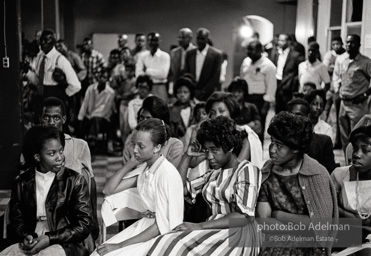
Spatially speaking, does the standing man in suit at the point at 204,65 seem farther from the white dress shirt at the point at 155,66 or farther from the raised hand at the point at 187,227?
the raised hand at the point at 187,227

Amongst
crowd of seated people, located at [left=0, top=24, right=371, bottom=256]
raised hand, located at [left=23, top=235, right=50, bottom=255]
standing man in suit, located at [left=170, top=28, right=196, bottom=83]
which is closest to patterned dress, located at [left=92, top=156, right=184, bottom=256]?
crowd of seated people, located at [left=0, top=24, right=371, bottom=256]

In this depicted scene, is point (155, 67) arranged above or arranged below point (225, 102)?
above

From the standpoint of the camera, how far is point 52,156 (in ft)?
10.2

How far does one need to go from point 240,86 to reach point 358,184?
373cm

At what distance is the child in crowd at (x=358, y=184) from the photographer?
320 centimetres

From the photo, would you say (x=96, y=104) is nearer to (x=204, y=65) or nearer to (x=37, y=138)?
(x=204, y=65)

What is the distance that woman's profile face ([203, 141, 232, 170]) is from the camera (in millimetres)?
3023

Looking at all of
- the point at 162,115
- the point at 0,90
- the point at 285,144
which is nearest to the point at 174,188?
the point at 285,144

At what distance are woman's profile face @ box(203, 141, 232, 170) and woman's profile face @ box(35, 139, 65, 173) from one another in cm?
73

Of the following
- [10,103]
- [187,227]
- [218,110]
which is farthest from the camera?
[10,103]

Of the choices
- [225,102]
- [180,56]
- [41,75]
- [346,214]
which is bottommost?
[346,214]

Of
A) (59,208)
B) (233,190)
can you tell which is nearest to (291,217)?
(233,190)

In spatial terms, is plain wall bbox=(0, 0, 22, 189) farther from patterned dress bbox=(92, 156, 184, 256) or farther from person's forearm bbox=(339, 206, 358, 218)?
person's forearm bbox=(339, 206, 358, 218)

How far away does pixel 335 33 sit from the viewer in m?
8.96
